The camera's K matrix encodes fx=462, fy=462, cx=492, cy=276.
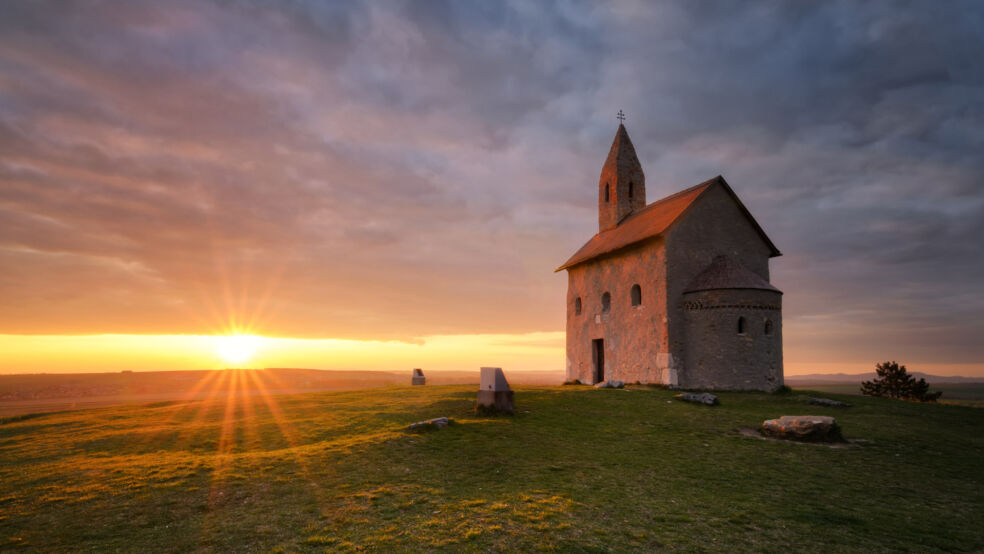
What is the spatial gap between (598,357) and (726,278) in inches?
407

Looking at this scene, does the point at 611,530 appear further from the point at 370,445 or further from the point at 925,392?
the point at 925,392

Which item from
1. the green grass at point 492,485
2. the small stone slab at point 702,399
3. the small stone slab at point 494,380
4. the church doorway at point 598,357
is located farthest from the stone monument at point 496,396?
the church doorway at point 598,357

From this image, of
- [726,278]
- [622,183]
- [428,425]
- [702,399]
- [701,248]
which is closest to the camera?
[428,425]

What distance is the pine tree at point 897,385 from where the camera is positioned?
97.9ft

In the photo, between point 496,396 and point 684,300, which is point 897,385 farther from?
point 496,396

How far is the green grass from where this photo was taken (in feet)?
25.4

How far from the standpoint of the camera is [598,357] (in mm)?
32188

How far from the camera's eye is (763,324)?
24.8m

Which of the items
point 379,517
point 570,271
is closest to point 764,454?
point 379,517

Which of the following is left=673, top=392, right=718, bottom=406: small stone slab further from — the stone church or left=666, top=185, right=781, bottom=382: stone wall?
left=666, top=185, right=781, bottom=382: stone wall

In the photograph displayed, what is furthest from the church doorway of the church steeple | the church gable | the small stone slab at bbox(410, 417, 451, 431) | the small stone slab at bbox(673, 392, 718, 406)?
the small stone slab at bbox(410, 417, 451, 431)

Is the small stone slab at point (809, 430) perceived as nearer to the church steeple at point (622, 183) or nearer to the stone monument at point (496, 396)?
the stone monument at point (496, 396)

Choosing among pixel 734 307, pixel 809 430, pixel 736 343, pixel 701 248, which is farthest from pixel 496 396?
pixel 701 248

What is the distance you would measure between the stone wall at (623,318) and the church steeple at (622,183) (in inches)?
243
